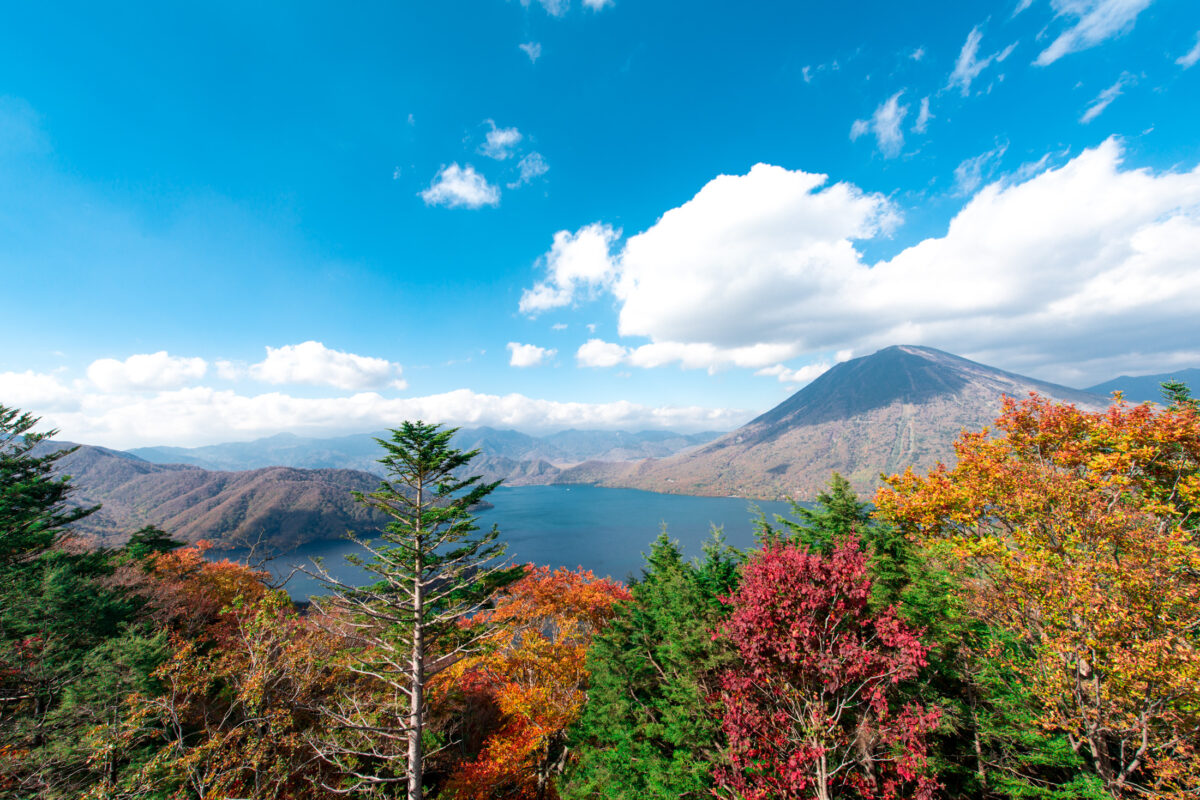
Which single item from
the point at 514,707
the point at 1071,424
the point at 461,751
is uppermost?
the point at 1071,424

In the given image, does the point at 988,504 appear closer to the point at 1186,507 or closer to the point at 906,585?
the point at 906,585

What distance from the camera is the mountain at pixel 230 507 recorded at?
420 ft

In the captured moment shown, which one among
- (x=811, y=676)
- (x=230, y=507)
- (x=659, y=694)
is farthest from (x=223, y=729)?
(x=230, y=507)

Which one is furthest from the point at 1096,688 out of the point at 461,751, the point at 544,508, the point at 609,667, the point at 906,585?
the point at 544,508

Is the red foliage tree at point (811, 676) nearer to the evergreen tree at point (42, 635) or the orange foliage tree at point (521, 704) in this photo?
the orange foliage tree at point (521, 704)

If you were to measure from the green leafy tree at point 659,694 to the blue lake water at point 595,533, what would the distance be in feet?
130

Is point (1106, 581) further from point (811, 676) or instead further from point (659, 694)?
point (659, 694)

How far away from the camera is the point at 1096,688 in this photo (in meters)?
8.77

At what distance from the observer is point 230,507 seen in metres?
143

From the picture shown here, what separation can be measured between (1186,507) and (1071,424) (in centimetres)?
364

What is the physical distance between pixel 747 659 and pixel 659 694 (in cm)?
886

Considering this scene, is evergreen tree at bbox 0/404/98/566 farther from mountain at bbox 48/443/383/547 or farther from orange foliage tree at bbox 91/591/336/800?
mountain at bbox 48/443/383/547

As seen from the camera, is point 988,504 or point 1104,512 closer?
point 1104,512

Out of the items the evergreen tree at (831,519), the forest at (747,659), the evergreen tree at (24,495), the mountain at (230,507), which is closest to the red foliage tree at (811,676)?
the forest at (747,659)
